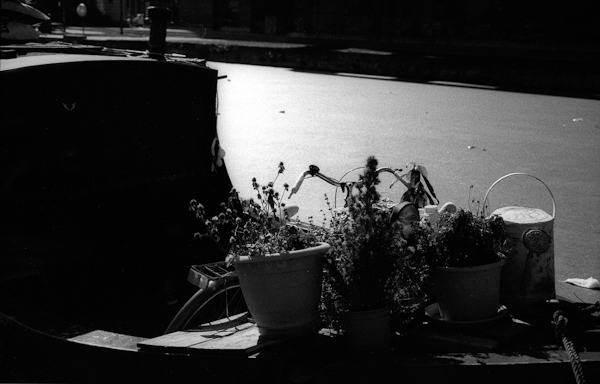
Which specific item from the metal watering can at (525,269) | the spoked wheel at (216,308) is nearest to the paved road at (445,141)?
the metal watering can at (525,269)

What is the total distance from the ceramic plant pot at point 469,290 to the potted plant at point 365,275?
253mm

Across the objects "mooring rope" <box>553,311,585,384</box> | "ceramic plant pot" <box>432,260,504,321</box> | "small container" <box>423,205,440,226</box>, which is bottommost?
"mooring rope" <box>553,311,585,384</box>

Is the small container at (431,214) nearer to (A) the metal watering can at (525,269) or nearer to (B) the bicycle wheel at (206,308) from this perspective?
(A) the metal watering can at (525,269)

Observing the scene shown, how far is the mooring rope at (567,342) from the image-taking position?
3.03 metres

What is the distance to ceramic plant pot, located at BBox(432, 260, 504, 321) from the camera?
3424 millimetres

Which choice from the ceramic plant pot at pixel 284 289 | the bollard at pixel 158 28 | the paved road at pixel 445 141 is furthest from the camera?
the paved road at pixel 445 141

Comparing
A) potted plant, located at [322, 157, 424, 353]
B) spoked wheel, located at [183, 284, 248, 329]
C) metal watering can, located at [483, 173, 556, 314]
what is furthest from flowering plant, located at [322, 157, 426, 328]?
spoked wheel, located at [183, 284, 248, 329]

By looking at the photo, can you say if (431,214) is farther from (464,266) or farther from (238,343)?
(238,343)

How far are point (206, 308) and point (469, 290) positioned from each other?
1.53 m

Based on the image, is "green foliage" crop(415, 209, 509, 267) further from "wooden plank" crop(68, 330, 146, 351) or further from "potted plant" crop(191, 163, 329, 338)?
"wooden plank" crop(68, 330, 146, 351)

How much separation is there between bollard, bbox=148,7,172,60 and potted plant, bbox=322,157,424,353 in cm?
236

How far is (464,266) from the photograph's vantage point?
3.45 metres

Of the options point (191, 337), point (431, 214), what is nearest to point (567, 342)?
point (431, 214)

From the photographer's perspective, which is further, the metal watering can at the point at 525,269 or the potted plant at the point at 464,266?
the metal watering can at the point at 525,269
